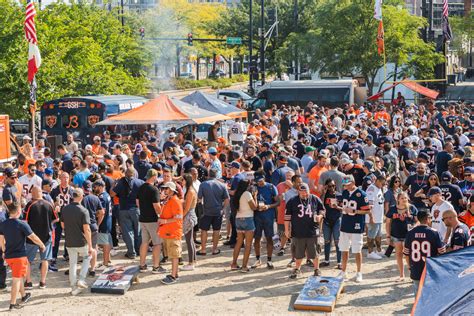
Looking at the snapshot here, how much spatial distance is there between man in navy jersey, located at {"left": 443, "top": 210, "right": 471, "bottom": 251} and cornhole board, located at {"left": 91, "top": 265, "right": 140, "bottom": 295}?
5050 millimetres

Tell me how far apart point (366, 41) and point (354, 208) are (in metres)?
31.9

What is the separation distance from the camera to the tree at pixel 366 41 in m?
42.1

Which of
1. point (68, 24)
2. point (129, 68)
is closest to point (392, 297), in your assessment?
point (68, 24)

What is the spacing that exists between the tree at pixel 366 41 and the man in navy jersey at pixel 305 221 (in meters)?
31.6

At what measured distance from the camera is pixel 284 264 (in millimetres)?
12836

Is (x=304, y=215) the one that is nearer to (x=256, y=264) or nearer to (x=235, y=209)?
(x=235, y=209)

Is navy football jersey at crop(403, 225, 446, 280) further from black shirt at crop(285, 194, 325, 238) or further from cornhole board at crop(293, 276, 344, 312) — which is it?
black shirt at crop(285, 194, 325, 238)

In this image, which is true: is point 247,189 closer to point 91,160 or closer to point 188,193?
point 188,193

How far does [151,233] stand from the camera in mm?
→ 12297

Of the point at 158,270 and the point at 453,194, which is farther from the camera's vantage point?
the point at 158,270

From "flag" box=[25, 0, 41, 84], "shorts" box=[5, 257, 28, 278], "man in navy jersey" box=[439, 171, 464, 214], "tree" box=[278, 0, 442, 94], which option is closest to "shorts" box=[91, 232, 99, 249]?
"shorts" box=[5, 257, 28, 278]

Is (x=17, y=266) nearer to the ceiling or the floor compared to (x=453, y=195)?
nearer to the floor

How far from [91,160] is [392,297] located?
7344 mm

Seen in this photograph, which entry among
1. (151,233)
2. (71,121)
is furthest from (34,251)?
(71,121)
